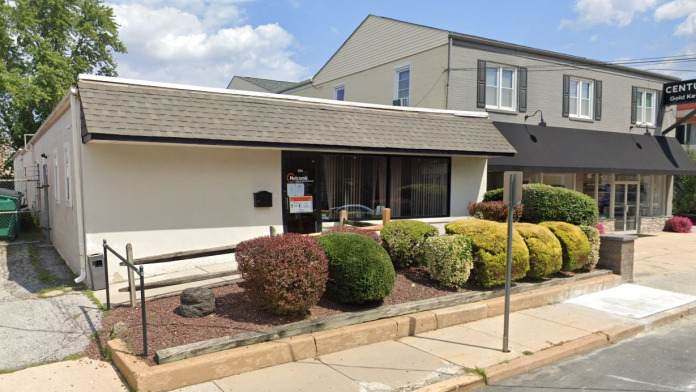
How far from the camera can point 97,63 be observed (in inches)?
1323

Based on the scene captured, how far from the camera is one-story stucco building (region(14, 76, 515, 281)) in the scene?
27.4 ft

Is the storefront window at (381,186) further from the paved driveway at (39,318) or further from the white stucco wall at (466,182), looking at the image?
the paved driveway at (39,318)

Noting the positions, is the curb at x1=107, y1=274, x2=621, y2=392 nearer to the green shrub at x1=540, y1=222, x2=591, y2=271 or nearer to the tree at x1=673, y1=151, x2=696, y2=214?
the green shrub at x1=540, y1=222, x2=591, y2=271

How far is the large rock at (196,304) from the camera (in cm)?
612

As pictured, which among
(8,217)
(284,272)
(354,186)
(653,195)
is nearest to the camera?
(284,272)

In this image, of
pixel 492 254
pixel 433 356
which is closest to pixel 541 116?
pixel 492 254

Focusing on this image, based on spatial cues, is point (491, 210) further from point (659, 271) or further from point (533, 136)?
point (533, 136)

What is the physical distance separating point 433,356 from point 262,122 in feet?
19.4

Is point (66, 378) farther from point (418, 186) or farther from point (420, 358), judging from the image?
point (418, 186)

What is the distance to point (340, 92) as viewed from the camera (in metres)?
22.1

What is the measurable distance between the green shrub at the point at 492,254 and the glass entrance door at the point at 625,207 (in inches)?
585

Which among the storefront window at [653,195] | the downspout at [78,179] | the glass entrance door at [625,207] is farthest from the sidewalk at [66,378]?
the storefront window at [653,195]

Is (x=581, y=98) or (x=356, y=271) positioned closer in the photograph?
(x=356, y=271)

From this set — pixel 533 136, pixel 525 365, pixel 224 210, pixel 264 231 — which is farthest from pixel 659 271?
pixel 224 210
